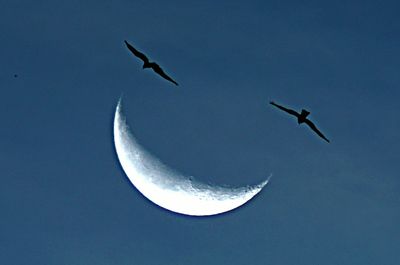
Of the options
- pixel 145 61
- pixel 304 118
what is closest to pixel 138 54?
pixel 145 61

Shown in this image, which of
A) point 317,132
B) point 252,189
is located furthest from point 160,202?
point 317,132

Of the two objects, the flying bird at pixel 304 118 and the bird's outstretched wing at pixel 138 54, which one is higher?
the flying bird at pixel 304 118

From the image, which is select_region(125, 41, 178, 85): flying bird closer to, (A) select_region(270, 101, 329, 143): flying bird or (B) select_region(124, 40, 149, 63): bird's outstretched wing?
(B) select_region(124, 40, 149, 63): bird's outstretched wing

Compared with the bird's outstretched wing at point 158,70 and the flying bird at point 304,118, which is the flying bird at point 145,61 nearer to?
the bird's outstretched wing at point 158,70

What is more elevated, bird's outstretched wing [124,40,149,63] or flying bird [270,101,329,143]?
flying bird [270,101,329,143]

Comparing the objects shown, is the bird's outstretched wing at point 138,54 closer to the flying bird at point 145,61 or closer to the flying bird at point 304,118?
the flying bird at point 145,61

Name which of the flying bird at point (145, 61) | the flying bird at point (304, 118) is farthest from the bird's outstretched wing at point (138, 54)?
the flying bird at point (304, 118)

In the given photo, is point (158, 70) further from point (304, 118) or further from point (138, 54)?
point (304, 118)

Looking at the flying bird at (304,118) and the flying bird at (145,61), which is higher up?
the flying bird at (304,118)

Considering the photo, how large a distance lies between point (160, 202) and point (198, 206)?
3347 millimetres

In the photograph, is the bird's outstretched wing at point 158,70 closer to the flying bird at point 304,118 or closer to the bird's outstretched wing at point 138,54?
the bird's outstretched wing at point 138,54

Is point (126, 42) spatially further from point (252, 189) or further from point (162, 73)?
point (252, 189)

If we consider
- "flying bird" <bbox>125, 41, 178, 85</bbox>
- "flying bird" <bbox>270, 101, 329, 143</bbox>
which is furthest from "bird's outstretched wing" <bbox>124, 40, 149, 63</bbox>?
"flying bird" <bbox>270, 101, 329, 143</bbox>

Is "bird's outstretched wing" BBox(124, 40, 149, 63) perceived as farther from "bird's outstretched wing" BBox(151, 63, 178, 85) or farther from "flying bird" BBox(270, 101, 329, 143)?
"flying bird" BBox(270, 101, 329, 143)
